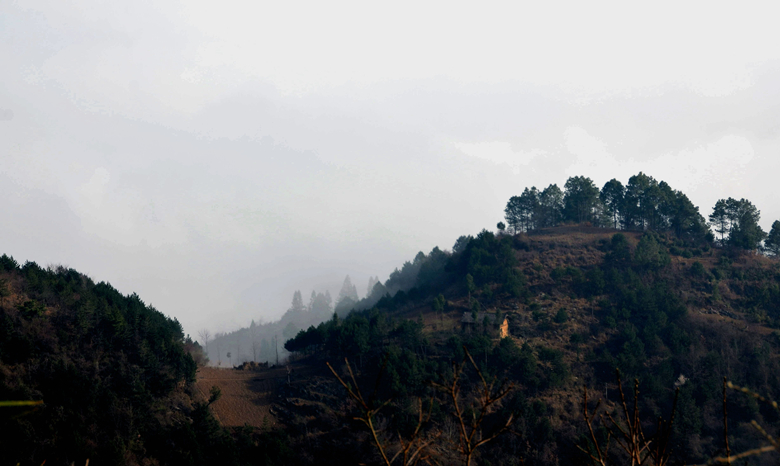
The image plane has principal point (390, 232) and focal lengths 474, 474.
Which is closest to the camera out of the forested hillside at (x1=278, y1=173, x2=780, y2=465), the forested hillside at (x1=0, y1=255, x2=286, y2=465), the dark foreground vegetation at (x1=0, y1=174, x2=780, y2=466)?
the forested hillside at (x1=0, y1=255, x2=286, y2=465)

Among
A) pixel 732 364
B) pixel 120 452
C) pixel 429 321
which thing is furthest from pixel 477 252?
pixel 120 452

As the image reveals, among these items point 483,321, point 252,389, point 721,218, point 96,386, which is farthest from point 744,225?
point 96,386

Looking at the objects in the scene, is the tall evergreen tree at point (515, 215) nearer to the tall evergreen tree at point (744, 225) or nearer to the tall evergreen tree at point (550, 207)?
the tall evergreen tree at point (550, 207)

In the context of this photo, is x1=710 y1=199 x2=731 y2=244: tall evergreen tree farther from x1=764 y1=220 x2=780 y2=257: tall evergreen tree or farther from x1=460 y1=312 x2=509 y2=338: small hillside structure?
x1=460 y1=312 x2=509 y2=338: small hillside structure

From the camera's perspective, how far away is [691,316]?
48844 millimetres

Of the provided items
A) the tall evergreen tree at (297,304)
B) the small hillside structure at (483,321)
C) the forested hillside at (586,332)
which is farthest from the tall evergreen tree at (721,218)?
the tall evergreen tree at (297,304)

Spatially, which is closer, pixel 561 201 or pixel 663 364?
pixel 663 364

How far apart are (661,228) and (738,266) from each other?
11.5 meters

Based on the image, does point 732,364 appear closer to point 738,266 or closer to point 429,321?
point 738,266

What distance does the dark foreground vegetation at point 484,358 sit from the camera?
103 feet

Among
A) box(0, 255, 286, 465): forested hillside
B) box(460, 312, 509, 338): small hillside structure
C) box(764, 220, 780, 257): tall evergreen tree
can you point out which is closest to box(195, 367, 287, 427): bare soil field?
box(0, 255, 286, 465): forested hillside

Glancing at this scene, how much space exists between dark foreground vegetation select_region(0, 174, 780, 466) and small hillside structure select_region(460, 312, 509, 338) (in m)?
0.22

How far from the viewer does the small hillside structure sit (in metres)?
46.5

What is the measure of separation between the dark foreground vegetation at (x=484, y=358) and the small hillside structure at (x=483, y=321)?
0.22 m
